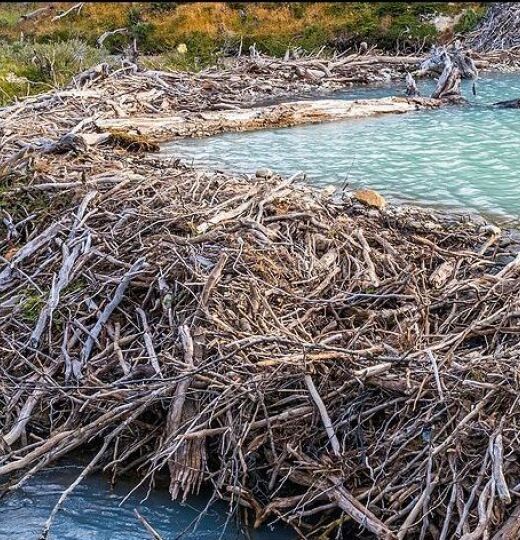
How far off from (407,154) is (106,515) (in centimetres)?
636

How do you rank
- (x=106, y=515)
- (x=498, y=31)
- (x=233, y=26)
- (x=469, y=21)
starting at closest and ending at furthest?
(x=106, y=515) → (x=498, y=31) → (x=469, y=21) → (x=233, y=26)

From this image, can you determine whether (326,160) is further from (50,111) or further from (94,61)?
(94,61)

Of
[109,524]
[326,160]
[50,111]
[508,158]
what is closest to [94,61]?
[50,111]

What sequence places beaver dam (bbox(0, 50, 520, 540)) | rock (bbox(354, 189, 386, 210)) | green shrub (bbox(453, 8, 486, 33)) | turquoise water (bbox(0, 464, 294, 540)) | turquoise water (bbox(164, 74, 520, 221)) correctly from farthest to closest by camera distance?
green shrub (bbox(453, 8, 486, 33)), turquoise water (bbox(164, 74, 520, 221)), rock (bbox(354, 189, 386, 210)), turquoise water (bbox(0, 464, 294, 540)), beaver dam (bbox(0, 50, 520, 540))

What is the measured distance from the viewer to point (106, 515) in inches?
144

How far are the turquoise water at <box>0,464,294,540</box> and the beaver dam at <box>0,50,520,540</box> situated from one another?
0.18 feet

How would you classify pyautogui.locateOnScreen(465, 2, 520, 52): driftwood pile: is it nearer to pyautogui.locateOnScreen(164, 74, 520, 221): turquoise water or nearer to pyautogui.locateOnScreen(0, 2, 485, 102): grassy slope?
pyautogui.locateOnScreen(0, 2, 485, 102): grassy slope

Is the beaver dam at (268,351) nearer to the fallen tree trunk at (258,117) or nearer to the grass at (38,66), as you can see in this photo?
the fallen tree trunk at (258,117)

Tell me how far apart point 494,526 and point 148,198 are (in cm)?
373

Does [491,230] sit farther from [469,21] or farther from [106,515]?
[469,21]

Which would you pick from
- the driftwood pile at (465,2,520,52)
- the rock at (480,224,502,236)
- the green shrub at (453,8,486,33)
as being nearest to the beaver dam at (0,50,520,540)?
the rock at (480,224,502,236)

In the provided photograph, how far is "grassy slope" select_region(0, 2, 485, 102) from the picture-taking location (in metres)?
20.9

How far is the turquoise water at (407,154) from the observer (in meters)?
7.13

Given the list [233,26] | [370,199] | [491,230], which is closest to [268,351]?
[491,230]
